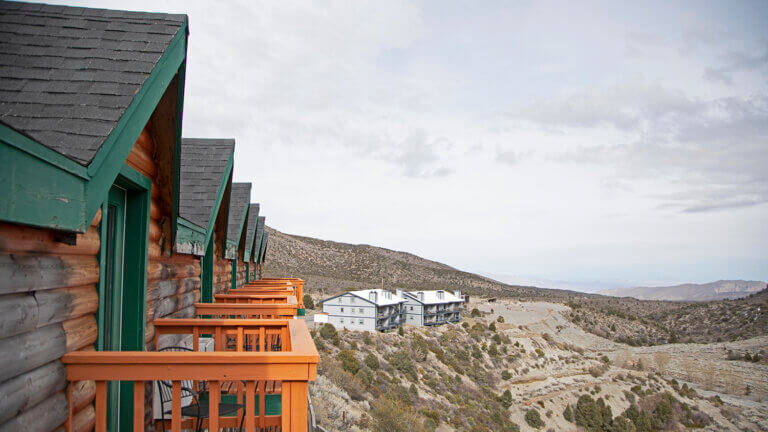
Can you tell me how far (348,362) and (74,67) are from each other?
2557cm

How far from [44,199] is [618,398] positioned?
46.9 m

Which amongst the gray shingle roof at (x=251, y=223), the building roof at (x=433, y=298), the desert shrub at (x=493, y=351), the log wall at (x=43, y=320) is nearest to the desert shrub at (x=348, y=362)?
the gray shingle roof at (x=251, y=223)

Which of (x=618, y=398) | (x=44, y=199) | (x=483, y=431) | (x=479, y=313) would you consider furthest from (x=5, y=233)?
(x=479, y=313)

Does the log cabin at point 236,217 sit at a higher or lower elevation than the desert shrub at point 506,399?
higher

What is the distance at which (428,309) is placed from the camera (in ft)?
177

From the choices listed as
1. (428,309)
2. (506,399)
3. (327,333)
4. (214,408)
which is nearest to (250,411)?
(214,408)

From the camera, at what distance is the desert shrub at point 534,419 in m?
34.5

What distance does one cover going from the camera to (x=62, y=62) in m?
2.87

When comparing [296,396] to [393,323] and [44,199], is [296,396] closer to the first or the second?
[44,199]

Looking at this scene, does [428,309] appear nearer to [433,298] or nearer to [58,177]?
[433,298]

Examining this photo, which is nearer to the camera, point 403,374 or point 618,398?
point 403,374

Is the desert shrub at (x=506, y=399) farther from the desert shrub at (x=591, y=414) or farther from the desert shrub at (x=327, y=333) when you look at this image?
the desert shrub at (x=327, y=333)

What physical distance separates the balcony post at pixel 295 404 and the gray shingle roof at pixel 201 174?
4195mm

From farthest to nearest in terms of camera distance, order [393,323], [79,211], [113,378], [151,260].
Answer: [393,323] → [151,260] → [113,378] → [79,211]
